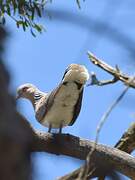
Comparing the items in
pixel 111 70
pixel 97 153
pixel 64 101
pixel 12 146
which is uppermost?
pixel 12 146

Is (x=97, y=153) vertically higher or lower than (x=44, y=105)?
higher

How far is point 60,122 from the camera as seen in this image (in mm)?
5160

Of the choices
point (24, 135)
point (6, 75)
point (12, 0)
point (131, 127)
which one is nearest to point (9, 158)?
point (24, 135)

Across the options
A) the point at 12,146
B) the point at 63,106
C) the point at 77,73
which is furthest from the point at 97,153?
the point at 12,146

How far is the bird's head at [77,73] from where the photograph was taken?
14.9 ft

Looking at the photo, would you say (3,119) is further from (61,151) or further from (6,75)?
(61,151)

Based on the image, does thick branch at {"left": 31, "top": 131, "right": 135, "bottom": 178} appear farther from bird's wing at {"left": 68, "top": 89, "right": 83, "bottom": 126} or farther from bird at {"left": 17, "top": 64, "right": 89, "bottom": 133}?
bird's wing at {"left": 68, "top": 89, "right": 83, "bottom": 126}

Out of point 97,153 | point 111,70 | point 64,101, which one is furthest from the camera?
point 64,101

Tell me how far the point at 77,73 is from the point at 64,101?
0.39 meters

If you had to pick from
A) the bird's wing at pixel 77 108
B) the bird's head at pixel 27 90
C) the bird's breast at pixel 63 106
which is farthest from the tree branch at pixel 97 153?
the bird's head at pixel 27 90

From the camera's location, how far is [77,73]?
458cm

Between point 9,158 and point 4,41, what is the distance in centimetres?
24

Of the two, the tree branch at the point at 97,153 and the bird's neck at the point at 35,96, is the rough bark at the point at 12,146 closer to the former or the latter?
the tree branch at the point at 97,153

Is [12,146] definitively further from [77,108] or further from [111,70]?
[77,108]
